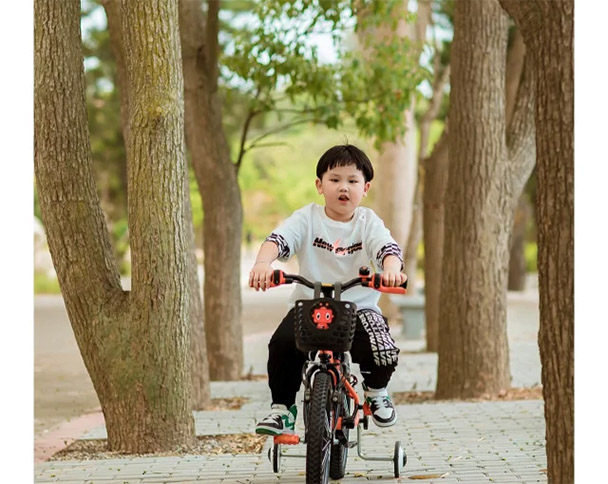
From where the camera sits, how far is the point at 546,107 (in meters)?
4.28

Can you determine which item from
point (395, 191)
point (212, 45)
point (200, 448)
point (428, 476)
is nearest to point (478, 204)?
point (212, 45)

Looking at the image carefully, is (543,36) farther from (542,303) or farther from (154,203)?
(154,203)

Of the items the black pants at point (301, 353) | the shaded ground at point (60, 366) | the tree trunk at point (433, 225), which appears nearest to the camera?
the black pants at point (301, 353)

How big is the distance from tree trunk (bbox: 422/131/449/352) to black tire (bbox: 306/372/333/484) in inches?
380

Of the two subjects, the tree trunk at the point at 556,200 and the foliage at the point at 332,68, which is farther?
the foliage at the point at 332,68

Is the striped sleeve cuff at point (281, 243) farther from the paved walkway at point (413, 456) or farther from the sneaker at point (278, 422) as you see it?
the paved walkway at point (413, 456)

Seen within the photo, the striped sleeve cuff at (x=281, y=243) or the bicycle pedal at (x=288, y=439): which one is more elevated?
the striped sleeve cuff at (x=281, y=243)

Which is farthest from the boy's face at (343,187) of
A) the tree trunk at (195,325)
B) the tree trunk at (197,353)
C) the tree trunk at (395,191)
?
the tree trunk at (395,191)

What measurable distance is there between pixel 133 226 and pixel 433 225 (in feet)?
28.3

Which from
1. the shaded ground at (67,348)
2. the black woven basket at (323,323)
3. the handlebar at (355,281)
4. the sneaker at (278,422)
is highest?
the handlebar at (355,281)

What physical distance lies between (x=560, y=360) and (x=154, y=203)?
313cm

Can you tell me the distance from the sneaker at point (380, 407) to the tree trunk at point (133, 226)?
165 centimetres

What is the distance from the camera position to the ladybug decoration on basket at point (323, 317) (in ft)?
16.0

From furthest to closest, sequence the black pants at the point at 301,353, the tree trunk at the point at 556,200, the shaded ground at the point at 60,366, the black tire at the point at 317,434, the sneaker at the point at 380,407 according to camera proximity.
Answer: the shaded ground at the point at 60,366 → the sneaker at the point at 380,407 → the black pants at the point at 301,353 → the black tire at the point at 317,434 → the tree trunk at the point at 556,200
